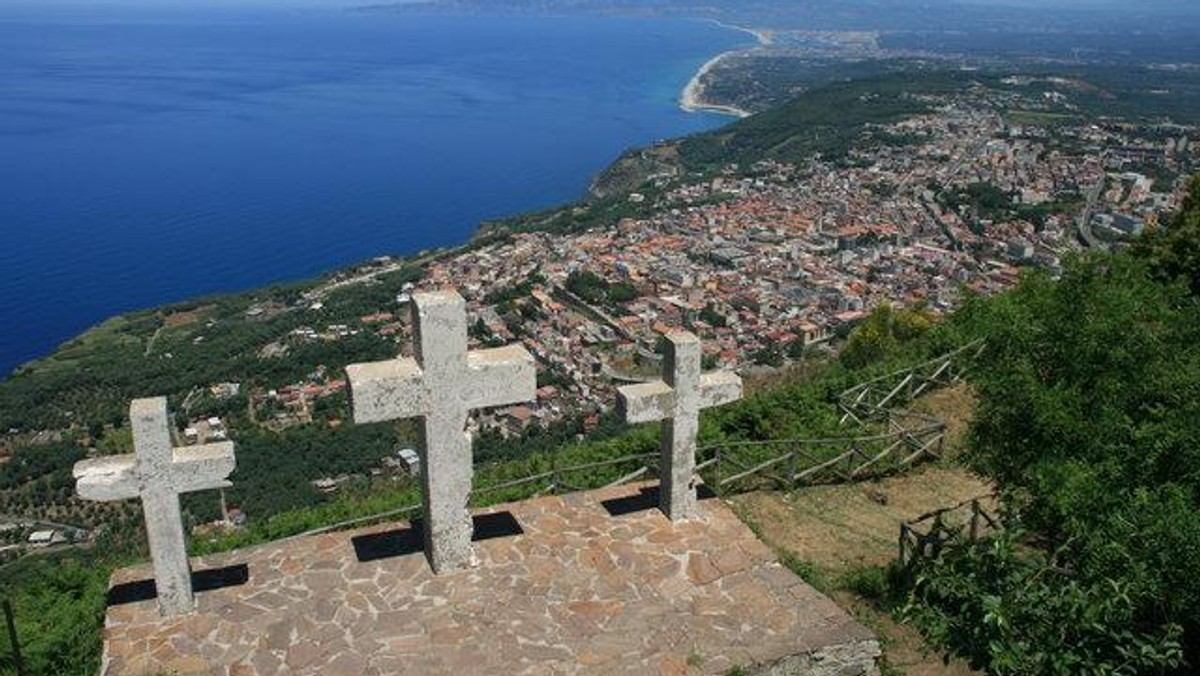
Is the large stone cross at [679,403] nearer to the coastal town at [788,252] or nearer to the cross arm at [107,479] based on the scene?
the cross arm at [107,479]

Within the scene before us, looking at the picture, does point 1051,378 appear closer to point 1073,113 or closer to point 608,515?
point 608,515

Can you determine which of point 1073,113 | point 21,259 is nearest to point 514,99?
point 1073,113

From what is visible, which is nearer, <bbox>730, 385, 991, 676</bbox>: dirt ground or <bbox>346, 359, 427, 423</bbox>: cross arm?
<bbox>346, 359, 427, 423</bbox>: cross arm

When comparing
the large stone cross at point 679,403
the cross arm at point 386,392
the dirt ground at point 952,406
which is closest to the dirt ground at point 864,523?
the dirt ground at point 952,406

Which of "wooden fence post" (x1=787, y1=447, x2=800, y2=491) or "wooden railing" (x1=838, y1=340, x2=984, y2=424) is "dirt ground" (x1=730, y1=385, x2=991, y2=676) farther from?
"wooden railing" (x1=838, y1=340, x2=984, y2=424)

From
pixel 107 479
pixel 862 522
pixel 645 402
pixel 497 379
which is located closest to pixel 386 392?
pixel 497 379

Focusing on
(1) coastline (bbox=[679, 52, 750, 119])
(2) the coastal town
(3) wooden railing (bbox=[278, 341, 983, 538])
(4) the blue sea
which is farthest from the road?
(1) coastline (bbox=[679, 52, 750, 119])
